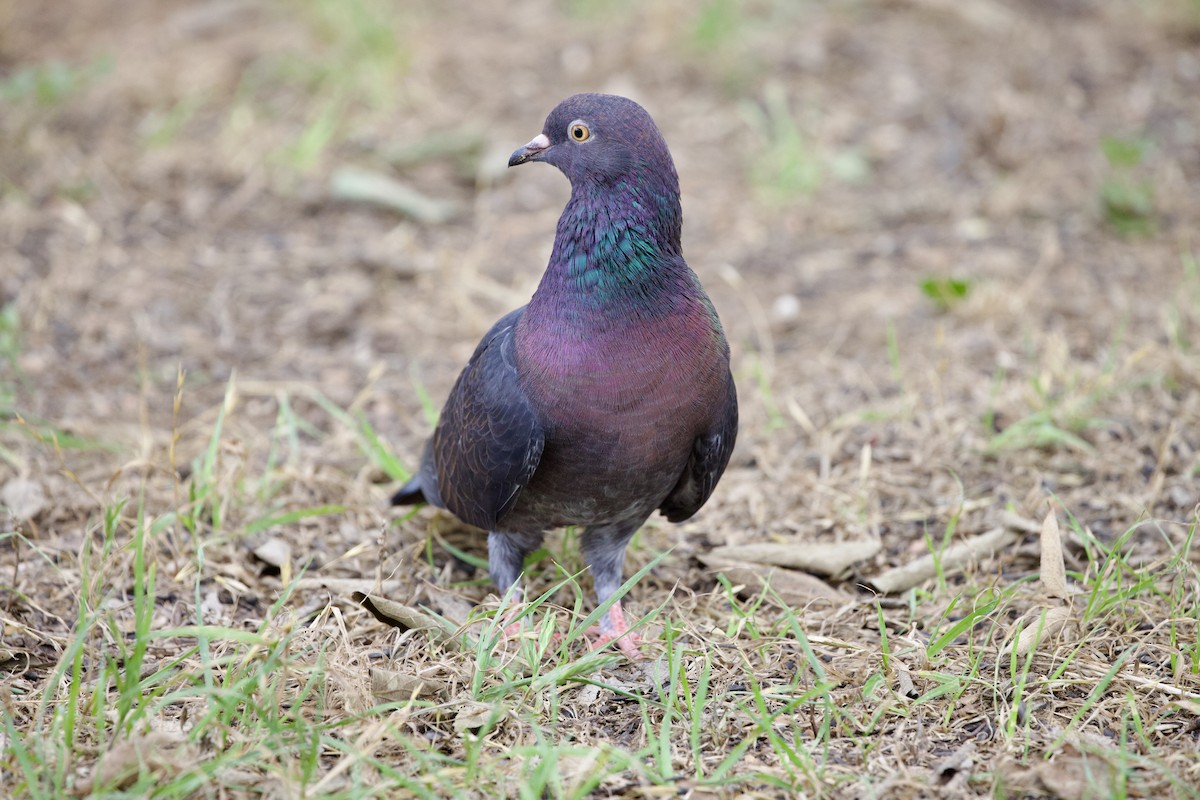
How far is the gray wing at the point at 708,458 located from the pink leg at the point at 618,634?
406 millimetres

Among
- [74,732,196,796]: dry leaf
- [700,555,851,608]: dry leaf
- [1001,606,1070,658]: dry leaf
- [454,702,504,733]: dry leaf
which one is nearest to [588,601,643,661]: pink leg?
[700,555,851,608]: dry leaf

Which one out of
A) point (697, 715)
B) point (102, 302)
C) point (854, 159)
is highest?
point (854, 159)

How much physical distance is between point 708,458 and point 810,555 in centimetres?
72

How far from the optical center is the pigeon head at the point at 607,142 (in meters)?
3.21

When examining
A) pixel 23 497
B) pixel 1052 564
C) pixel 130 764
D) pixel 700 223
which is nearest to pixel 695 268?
pixel 700 223

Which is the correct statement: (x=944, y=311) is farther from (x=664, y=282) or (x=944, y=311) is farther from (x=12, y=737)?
(x=12, y=737)

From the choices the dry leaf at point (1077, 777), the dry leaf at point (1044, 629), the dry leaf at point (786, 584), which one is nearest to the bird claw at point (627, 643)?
the dry leaf at point (786, 584)

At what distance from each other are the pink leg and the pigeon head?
129 centimetres

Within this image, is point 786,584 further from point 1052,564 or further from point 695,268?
point 695,268

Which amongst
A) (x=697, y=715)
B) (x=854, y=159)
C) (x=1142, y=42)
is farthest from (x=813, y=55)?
(x=697, y=715)

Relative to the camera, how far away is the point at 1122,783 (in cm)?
248

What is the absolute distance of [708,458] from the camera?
3.41 meters

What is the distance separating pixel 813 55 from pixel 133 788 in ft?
23.5

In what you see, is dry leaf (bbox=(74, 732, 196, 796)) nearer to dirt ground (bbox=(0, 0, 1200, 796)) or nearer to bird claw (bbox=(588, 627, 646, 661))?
dirt ground (bbox=(0, 0, 1200, 796))
